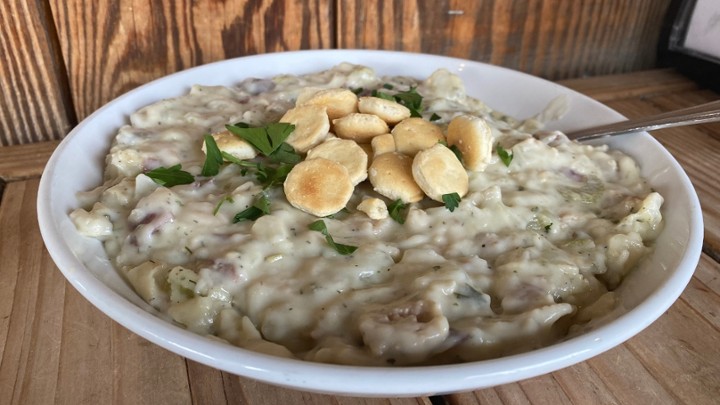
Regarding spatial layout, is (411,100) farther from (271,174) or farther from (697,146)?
(697,146)

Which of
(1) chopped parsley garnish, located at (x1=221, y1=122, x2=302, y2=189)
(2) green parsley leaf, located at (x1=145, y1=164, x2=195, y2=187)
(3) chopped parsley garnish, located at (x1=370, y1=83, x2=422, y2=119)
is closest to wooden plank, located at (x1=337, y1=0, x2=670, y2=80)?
(3) chopped parsley garnish, located at (x1=370, y1=83, x2=422, y2=119)

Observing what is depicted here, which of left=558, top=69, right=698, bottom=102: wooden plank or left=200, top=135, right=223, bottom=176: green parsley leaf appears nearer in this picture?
left=200, top=135, right=223, bottom=176: green parsley leaf

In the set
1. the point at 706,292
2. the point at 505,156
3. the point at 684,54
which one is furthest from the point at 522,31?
the point at 706,292

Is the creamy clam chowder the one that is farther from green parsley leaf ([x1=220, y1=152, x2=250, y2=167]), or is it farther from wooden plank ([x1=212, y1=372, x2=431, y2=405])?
wooden plank ([x1=212, y1=372, x2=431, y2=405])

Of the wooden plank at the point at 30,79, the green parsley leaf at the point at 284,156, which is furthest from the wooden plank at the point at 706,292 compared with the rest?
the wooden plank at the point at 30,79

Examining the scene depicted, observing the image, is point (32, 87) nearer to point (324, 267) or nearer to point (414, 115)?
point (414, 115)
